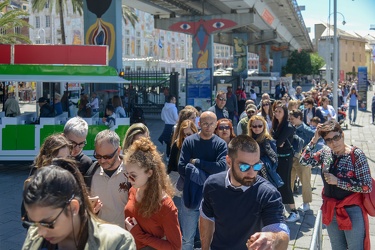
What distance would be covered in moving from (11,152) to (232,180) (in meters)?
8.85

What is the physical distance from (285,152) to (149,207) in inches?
167

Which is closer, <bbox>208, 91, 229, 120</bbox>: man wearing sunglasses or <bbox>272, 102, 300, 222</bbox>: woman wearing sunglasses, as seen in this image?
<bbox>272, 102, 300, 222</bbox>: woman wearing sunglasses

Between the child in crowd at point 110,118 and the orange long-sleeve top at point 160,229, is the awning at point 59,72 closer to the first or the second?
the child in crowd at point 110,118

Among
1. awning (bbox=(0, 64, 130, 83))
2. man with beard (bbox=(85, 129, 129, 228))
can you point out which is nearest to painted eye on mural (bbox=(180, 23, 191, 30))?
awning (bbox=(0, 64, 130, 83))

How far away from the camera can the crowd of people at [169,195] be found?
2078 millimetres

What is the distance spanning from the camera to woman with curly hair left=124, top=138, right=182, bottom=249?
328 centimetres

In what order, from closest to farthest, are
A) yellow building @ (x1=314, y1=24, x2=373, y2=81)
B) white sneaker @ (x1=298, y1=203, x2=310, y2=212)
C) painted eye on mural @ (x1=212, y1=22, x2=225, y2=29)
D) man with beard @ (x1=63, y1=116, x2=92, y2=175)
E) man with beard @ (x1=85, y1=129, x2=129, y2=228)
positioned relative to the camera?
man with beard @ (x1=85, y1=129, x2=129, y2=228) → man with beard @ (x1=63, y1=116, x2=92, y2=175) → white sneaker @ (x1=298, y1=203, x2=310, y2=212) → painted eye on mural @ (x1=212, y1=22, x2=225, y2=29) → yellow building @ (x1=314, y1=24, x2=373, y2=81)

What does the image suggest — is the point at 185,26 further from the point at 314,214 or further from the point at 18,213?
the point at 314,214

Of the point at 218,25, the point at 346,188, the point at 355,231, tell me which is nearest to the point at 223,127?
the point at 346,188

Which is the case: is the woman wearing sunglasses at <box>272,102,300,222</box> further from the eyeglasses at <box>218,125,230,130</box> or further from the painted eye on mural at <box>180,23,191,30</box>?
the painted eye on mural at <box>180,23,191,30</box>

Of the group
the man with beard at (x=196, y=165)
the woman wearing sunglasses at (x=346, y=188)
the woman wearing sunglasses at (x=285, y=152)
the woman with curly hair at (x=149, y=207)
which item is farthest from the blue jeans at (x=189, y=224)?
the woman wearing sunglasses at (x=285, y=152)

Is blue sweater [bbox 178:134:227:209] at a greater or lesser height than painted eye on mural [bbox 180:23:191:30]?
lesser

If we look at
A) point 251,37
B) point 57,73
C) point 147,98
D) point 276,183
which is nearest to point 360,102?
point 147,98

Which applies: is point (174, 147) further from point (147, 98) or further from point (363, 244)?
point (147, 98)
